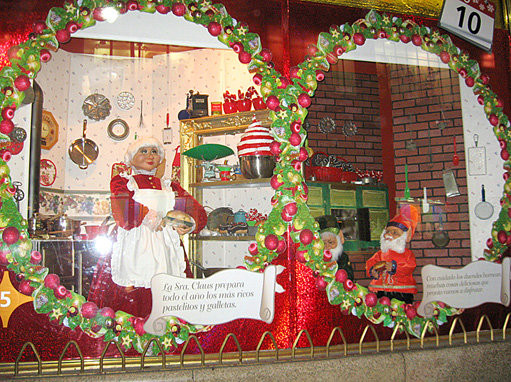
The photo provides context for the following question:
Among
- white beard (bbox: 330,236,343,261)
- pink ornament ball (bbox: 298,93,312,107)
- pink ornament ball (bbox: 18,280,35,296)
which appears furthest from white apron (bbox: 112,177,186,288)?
pink ornament ball (bbox: 298,93,312,107)

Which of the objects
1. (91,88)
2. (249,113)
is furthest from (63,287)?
(249,113)

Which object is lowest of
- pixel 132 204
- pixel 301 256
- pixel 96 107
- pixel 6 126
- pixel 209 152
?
pixel 301 256

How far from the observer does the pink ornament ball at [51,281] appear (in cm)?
253

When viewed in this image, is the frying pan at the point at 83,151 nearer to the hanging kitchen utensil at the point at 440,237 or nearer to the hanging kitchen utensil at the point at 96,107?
the hanging kitchen utensil at the point at 96,107

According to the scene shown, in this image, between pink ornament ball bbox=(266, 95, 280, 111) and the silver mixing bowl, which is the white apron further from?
pink ornament ball bbox=(266, 95, 280, 111)

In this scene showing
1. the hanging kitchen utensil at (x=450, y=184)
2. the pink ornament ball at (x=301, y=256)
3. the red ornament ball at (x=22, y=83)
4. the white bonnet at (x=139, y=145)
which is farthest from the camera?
the hanging kitchen utensil at (x=450, y=184)

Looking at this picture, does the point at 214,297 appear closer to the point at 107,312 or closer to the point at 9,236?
the point at 107,312

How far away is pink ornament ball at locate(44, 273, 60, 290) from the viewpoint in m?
2.53

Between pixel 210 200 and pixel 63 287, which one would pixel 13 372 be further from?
pixel 210 200

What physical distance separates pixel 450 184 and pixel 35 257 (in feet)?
9.29

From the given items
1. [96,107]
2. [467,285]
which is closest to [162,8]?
[96,107]

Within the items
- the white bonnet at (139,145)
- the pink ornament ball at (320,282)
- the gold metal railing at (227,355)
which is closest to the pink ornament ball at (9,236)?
the gold metal railing at (227,355)

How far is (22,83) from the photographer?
8.54 feet

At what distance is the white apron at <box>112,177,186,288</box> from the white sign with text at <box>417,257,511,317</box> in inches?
66.2
